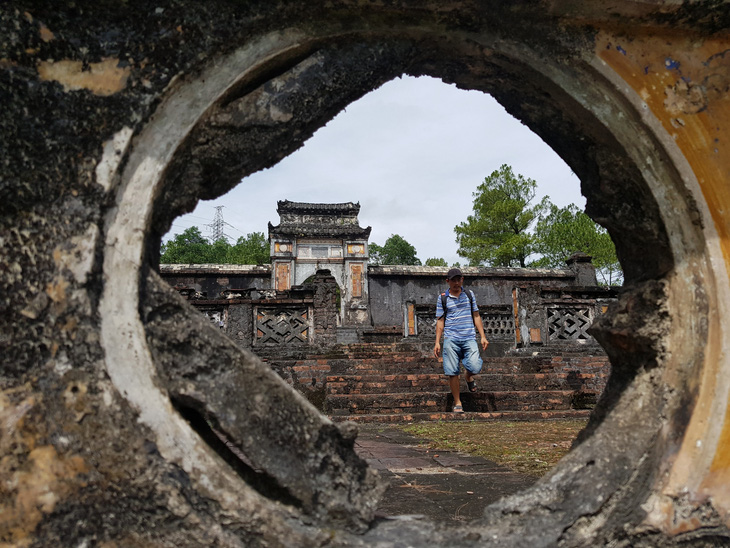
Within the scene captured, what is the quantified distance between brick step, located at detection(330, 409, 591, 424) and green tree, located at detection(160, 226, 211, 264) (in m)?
30.6

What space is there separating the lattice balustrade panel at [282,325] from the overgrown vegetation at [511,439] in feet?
16.8

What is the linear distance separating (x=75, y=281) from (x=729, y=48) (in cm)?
187

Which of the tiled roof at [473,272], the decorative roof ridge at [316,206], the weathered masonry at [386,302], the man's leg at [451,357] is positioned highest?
the decorative roof ridge at [316,206]

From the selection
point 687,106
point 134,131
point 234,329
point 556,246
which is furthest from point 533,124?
point 556,246

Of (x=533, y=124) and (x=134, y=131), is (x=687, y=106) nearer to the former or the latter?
(x=533, y=124)

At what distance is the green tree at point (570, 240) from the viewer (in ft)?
80.3

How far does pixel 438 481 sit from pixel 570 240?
24054 millimetres

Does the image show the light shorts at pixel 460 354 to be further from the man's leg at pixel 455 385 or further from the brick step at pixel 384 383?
the brick step at pixel 384 383

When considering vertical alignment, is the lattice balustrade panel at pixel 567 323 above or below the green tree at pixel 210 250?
below

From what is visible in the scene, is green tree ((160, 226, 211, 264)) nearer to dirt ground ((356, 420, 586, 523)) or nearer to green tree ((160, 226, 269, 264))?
green tree ((160, 226, 269, 264))

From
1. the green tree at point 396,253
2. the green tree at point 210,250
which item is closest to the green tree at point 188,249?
the green tree at point 210,250

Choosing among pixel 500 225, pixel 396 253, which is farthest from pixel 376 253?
pixel 500 225

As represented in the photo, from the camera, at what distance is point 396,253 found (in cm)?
4675

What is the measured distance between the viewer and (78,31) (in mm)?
1229
